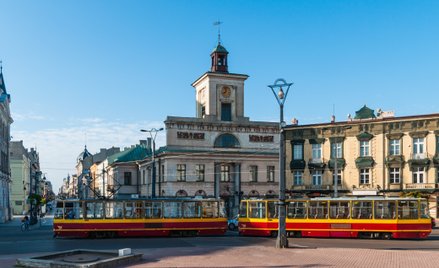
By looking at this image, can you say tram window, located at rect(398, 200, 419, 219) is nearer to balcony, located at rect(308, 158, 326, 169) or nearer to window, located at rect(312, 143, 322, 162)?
balcony, located at rect(308, 158, 326, 169)

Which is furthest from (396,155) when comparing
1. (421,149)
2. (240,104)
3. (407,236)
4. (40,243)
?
(40,243)

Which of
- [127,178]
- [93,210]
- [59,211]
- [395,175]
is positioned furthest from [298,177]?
[127,178]

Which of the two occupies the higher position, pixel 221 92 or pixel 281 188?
pixel 221 92

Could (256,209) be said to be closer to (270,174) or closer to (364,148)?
(364,148)

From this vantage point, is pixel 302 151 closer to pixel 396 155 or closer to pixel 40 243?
pixel 396 155

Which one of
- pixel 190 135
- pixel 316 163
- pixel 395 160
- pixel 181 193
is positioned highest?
pixel 190 135

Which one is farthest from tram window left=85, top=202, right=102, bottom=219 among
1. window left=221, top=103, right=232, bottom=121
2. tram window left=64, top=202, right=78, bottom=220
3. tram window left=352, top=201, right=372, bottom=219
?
window left=221, top=103, right=232, bottom=121

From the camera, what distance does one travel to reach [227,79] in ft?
222

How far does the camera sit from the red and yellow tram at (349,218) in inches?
1268

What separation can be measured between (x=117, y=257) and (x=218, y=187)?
44.1 metres

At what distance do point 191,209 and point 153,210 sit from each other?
2.54 m

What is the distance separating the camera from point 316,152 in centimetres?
5400

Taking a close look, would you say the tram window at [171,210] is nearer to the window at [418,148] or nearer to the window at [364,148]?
the window at [364,148]

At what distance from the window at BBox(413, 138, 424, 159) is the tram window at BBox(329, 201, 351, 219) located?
18.9 meters
